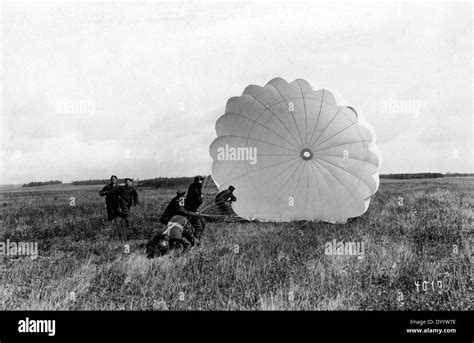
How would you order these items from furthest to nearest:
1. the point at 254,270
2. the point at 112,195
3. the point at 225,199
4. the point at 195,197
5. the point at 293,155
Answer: the point at 112,195 → the point at 293,155 → the point at 225,199 → the point at 195,197 → the point at 254,270

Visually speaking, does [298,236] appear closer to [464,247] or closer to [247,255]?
[247,255]

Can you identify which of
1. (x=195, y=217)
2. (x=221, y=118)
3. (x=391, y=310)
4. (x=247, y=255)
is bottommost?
(x=391, y=310)

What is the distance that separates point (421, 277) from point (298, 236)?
359cm

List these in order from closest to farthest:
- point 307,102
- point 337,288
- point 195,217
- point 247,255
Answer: point 337,288 → point 247,255 → point 195,217 → point 307,102

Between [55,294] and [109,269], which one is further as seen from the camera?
[109,269]

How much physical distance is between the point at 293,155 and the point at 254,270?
17.6 feet

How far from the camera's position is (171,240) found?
30.2 ft

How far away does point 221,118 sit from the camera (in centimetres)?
1308

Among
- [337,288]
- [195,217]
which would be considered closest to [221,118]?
[195,217]

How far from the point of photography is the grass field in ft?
22.5
